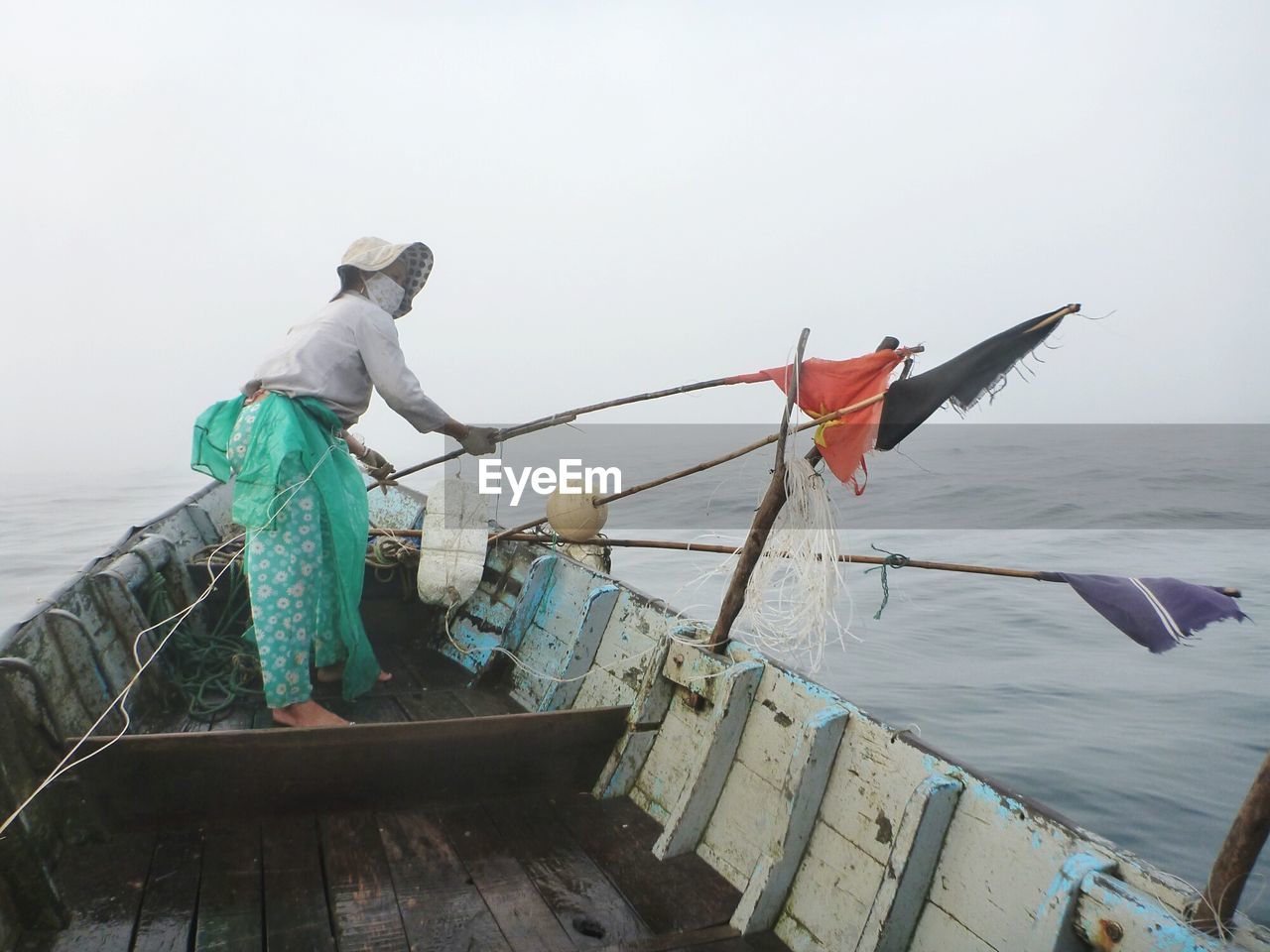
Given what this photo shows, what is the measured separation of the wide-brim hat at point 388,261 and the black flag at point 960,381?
2.05 metres

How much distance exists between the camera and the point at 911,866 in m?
1.92

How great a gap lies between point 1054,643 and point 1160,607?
6.05m

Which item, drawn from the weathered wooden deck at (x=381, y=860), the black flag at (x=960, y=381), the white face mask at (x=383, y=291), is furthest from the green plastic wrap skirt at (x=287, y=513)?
the black flag at (x=960, y=381)

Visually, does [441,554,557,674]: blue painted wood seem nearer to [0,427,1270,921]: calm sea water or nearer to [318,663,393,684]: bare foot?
[318,663,393,684]: bare foot

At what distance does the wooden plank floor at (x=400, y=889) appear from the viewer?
6.72 feet

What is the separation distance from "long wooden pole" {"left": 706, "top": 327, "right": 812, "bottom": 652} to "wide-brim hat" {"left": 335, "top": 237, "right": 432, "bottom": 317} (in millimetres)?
1718

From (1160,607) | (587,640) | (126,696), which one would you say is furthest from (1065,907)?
(126,696)

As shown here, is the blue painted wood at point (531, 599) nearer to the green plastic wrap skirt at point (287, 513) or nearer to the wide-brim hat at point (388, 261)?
the green plastic wrap skirt at point (287, 513)

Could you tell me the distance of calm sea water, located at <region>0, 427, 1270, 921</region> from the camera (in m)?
4.59

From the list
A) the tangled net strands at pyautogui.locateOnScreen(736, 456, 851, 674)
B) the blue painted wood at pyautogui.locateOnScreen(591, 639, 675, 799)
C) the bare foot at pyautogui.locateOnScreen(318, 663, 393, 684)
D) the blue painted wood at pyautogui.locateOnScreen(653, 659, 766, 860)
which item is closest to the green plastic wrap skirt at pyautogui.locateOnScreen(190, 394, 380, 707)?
the bare foot at pyautogui.locateOnScreen(318, 663, 393, 684)

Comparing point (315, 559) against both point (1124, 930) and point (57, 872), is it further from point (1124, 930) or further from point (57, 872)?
point (1124, 930)

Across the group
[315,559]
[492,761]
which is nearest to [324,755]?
[492,761]

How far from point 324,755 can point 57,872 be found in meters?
0.72

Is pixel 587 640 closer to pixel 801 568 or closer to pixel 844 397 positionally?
pixel 801 568
